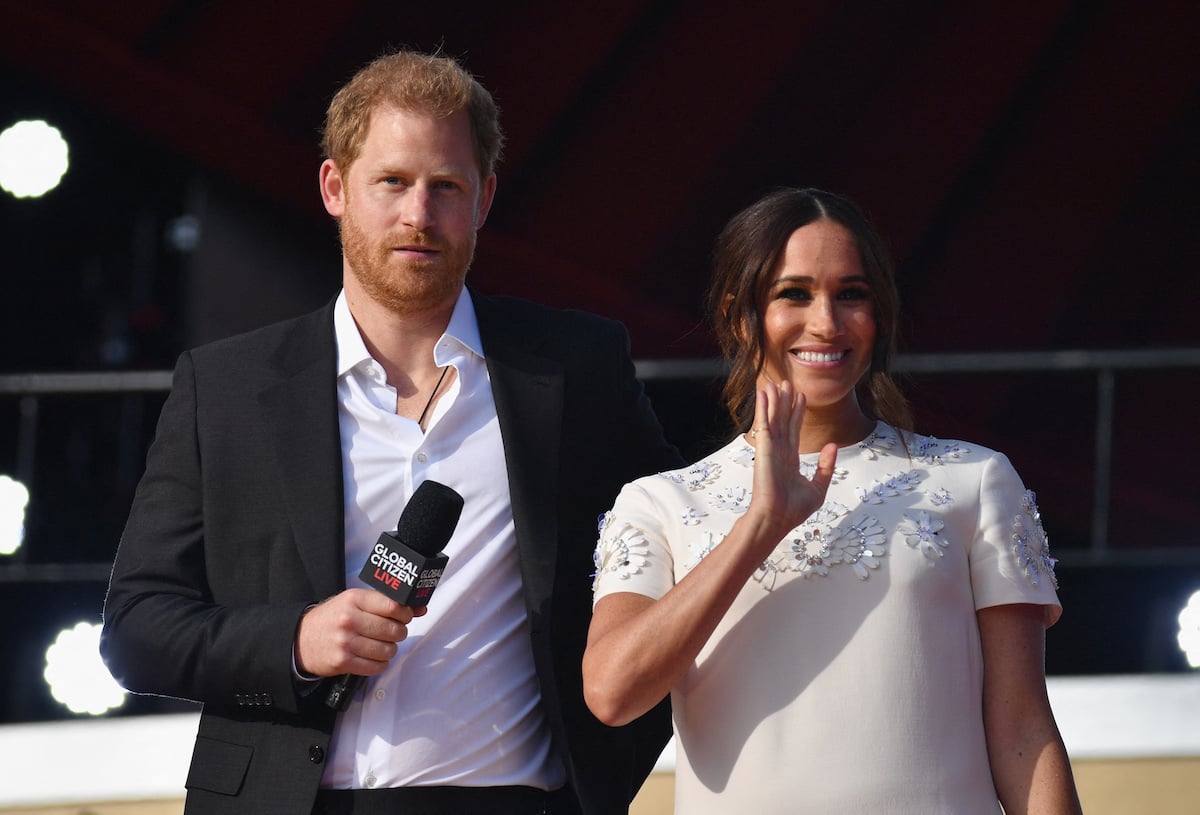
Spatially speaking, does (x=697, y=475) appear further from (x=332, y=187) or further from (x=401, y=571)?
(x=332, y=187)

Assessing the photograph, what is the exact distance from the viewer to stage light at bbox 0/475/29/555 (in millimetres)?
3611

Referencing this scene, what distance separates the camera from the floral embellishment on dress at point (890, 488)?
1.65 m

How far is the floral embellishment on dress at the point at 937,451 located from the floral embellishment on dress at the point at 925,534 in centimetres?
10

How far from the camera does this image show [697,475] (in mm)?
1740

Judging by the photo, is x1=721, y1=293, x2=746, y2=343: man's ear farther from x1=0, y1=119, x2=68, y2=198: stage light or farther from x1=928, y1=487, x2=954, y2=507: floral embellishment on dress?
x1=0, y1=119, x2=68, y2=198: stage light

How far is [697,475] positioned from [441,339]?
0.44 meters

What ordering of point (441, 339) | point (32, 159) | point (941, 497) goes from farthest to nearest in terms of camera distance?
1. point (32, 159)
2. point (441, 339)
3. point (941, 497)

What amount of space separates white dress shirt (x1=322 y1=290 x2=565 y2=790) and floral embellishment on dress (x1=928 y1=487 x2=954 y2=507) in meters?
0.55

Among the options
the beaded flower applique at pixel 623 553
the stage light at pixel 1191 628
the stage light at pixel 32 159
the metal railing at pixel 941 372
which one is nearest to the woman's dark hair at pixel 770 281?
the beaded flower applique at pixel 623 553

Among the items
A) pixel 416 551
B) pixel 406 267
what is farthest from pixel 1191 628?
pixel 416 551

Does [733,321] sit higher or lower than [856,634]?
higher

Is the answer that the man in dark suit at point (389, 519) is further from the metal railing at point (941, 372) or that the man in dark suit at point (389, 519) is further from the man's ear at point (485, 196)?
the metal railing at point (941, 372)

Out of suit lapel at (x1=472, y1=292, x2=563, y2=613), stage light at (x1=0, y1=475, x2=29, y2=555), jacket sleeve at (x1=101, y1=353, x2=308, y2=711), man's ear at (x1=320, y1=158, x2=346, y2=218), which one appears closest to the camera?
jacket sleeve at (x1=101, y1=353, x2=308, y2=711)

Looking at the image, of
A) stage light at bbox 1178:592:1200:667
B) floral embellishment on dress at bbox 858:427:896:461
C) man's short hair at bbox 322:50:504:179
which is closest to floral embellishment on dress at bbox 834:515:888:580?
floral embellishment on dress at bbox 858:427:896:461
